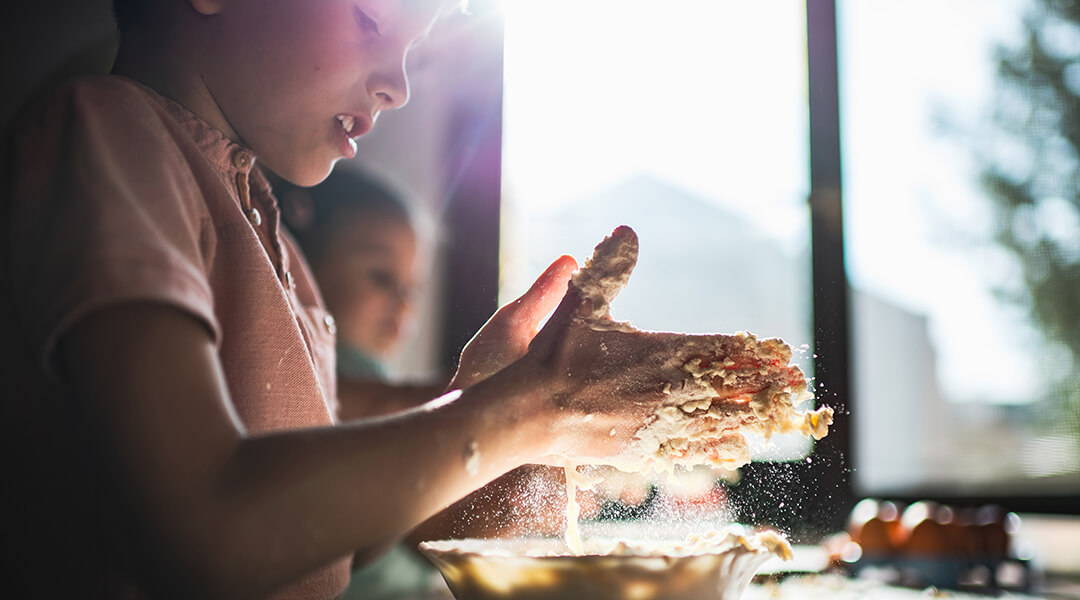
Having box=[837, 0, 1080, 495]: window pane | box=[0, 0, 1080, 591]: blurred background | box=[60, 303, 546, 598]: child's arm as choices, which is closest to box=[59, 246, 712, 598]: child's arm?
box=[60, 303, 546, 598]: child's arm

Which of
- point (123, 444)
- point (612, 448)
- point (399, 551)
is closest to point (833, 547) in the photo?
point (399, 551)

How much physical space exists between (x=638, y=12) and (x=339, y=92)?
1.56 feet

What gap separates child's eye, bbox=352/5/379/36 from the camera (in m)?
0.62

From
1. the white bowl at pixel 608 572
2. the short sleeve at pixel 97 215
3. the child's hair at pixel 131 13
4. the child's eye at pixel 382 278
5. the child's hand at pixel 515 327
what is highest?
the child's hair at pixel 131 13

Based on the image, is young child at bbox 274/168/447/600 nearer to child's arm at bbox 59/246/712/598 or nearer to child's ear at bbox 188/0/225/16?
child's ear at bbox 188/0/225/16

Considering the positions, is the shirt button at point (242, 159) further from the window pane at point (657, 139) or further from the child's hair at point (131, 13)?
the window pane at point (657, 139)

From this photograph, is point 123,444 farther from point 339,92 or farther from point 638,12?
point 638,12

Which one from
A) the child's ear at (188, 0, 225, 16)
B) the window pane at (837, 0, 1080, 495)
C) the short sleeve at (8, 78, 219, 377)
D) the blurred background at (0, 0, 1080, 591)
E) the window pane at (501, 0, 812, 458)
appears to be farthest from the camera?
the window pane at (837, 0, 1080, 495)

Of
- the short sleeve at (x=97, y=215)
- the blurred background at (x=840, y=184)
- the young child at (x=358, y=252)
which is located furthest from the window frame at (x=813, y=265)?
the young child at (x=358, y=252)

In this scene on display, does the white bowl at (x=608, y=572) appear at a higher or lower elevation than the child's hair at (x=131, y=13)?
lower

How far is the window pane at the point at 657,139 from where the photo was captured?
31.4 inches

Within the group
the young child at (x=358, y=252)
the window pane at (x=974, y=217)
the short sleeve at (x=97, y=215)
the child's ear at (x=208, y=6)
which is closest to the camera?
the short sleeve at (x=97, y=215)

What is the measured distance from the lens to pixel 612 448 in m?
0.54

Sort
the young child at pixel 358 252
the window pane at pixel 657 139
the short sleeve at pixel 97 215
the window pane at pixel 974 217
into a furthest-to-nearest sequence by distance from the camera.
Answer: the young child at pixel 358 252 < the window pane at pixel 974 217 < the window pane at pixel 657 139 < the short sleeve at pixel 97 215
